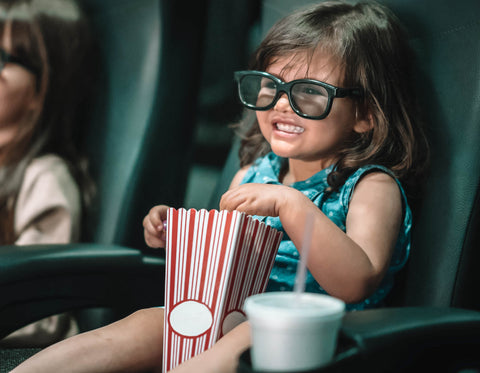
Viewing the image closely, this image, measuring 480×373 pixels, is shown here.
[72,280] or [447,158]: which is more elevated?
[447,158]

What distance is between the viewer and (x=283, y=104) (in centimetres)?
95

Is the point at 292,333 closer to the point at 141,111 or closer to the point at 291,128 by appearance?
the point at 291,128

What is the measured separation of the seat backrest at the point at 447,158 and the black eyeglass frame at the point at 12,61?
2.67 ft

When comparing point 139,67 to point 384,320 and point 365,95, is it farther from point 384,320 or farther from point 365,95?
point 384,320

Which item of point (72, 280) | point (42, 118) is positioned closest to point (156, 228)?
point (72, 280)

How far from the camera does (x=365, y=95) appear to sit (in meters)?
0.98

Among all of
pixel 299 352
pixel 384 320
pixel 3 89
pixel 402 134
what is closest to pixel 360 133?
pixel 402 134

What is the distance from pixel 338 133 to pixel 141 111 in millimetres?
466

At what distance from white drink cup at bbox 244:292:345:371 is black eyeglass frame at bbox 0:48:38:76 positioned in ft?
3.30

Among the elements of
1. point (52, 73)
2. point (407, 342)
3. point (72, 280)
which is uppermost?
point (52, 73)

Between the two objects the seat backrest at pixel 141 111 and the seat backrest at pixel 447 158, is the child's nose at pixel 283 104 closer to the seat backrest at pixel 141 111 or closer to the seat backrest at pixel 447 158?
the seat backrest at pixel 447 158

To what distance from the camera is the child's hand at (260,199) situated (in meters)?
0.80

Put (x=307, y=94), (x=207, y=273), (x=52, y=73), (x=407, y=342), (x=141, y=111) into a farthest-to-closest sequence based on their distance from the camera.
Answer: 1. (x=52, y=73)
2. (x=141, y=111)
3. (x=307, y=94)
4. (x=207, y=273)
5. (x=407, y=342)

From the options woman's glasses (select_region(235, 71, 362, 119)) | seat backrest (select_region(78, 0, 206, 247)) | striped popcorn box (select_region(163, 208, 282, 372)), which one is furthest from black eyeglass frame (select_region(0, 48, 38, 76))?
striped popcorn box (select_region(163, 208, 282, 372))
